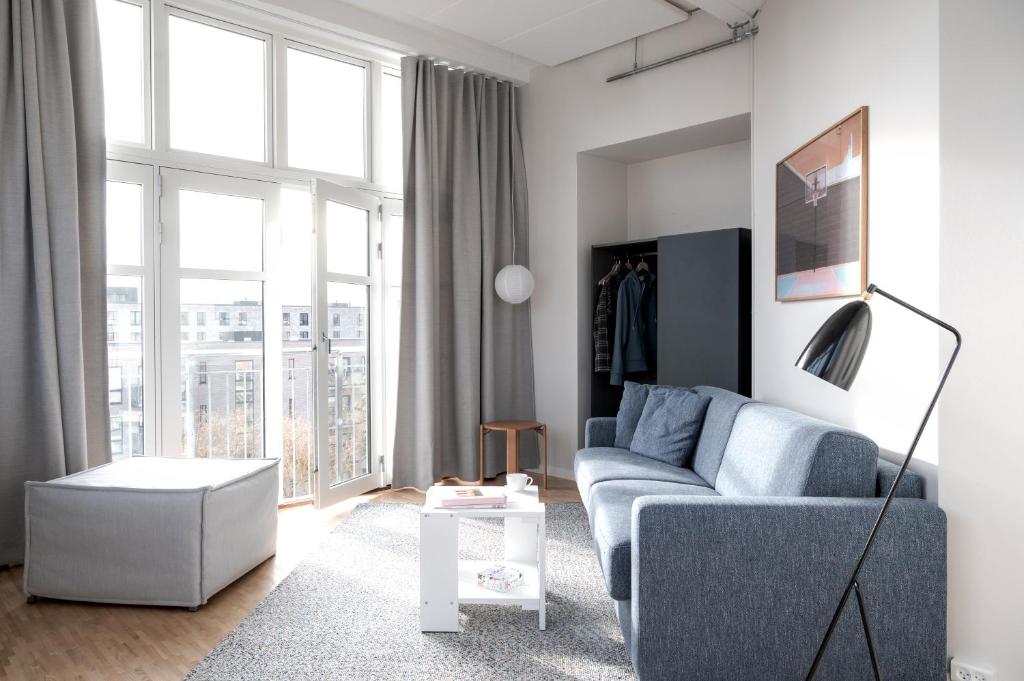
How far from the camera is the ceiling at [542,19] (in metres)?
3.75

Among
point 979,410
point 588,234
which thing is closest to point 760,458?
point 979,410

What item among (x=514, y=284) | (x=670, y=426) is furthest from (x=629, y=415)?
(x=514, y=284)

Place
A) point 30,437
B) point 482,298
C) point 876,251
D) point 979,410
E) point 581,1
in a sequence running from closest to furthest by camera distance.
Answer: point 979,410, point 876,251, point 30,437, point 581,1, point 482,298

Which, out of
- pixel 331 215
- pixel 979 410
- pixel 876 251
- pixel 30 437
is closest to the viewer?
pixel 979 410

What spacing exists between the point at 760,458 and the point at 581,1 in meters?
2.70

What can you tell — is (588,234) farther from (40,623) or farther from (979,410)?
(40,623)

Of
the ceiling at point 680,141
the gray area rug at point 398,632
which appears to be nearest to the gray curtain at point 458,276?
the ceiling at point 680,141

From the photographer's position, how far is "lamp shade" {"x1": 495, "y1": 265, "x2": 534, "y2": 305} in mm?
4609

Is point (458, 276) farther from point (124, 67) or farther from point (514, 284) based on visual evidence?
point (124, 67)

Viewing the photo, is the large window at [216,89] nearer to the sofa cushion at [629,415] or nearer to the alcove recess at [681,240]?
the alcove recess at [681,240]

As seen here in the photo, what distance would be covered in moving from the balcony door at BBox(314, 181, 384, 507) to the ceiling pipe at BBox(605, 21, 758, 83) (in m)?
1.88

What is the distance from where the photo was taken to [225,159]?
381 centimetres

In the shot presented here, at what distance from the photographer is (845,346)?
1.57 m

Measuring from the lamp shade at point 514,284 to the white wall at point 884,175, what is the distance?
189cm
